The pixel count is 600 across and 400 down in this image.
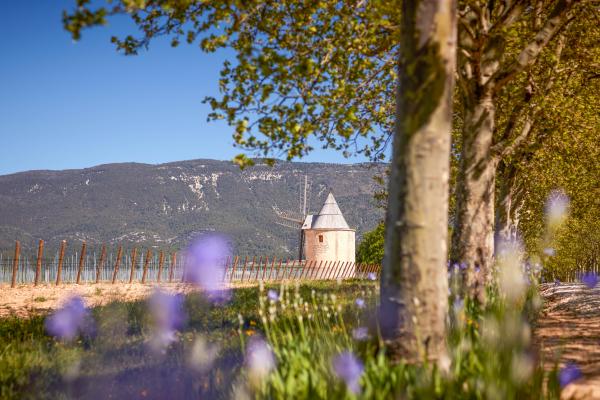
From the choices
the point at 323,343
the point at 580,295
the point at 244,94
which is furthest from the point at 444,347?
the point at 580,295

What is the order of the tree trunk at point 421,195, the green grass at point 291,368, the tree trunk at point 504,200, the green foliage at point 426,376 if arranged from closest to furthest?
the green foliage at point 426,376, the green grass at point 291,368, the tree trunk at point 421,195, the tree trunk at point 504,200

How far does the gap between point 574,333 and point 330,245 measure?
59.7 meters

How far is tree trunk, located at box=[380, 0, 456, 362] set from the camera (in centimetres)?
497

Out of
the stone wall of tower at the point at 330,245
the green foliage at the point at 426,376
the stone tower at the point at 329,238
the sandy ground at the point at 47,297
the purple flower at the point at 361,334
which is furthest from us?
the stone tower at the point at 329,238

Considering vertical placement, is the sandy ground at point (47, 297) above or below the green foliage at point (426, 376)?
below

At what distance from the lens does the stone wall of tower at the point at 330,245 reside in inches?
2719

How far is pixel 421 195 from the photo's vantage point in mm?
4965

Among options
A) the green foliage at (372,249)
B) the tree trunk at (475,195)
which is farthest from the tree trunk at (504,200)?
the green foliage at (372,249)

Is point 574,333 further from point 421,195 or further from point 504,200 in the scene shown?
point 504,200

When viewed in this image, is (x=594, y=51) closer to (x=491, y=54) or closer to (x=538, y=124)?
(x=538, y=124)

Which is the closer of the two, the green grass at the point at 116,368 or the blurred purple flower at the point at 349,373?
the blurred purple flower at the point at 349,373

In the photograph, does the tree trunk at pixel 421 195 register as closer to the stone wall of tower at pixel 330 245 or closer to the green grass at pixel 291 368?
the green grass at pixel 291 368

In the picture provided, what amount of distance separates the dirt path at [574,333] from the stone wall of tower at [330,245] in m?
53.2

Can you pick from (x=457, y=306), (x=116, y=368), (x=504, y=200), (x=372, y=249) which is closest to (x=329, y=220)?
(x=372, y=249)
